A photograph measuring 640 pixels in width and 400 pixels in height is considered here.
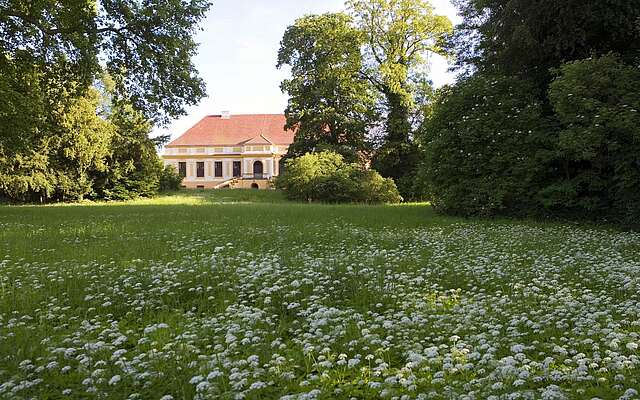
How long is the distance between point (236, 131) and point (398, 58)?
3845 cm

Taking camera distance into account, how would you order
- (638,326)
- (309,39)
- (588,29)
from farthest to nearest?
(309,39) → (588,29) → (638,326)

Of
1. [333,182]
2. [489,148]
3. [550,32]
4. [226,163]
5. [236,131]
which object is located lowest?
[333,182]

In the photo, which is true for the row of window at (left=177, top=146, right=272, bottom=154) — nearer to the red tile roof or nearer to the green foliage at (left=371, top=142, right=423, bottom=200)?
the red tile roof

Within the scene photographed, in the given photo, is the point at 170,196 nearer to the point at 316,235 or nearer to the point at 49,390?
the point at 316,235

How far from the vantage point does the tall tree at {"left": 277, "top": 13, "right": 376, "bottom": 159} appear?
39.0 metres

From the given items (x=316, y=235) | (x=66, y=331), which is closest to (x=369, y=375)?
(x=66, y=331)

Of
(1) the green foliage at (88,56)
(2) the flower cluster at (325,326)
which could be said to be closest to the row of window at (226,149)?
(1) the green foliage at (88,56)

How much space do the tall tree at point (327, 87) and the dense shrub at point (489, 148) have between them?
20353 millimetres

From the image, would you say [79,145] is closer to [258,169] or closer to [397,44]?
[397,44]

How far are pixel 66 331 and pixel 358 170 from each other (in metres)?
31.4

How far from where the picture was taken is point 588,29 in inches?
595

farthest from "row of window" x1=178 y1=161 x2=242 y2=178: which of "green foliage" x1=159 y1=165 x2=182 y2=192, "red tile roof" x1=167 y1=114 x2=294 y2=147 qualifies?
"green foliage" x1=159 y1=165 x2=182 y2=192

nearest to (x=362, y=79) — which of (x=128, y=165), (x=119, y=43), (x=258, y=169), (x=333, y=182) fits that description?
(x=333, y=182)

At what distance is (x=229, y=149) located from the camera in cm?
7225
